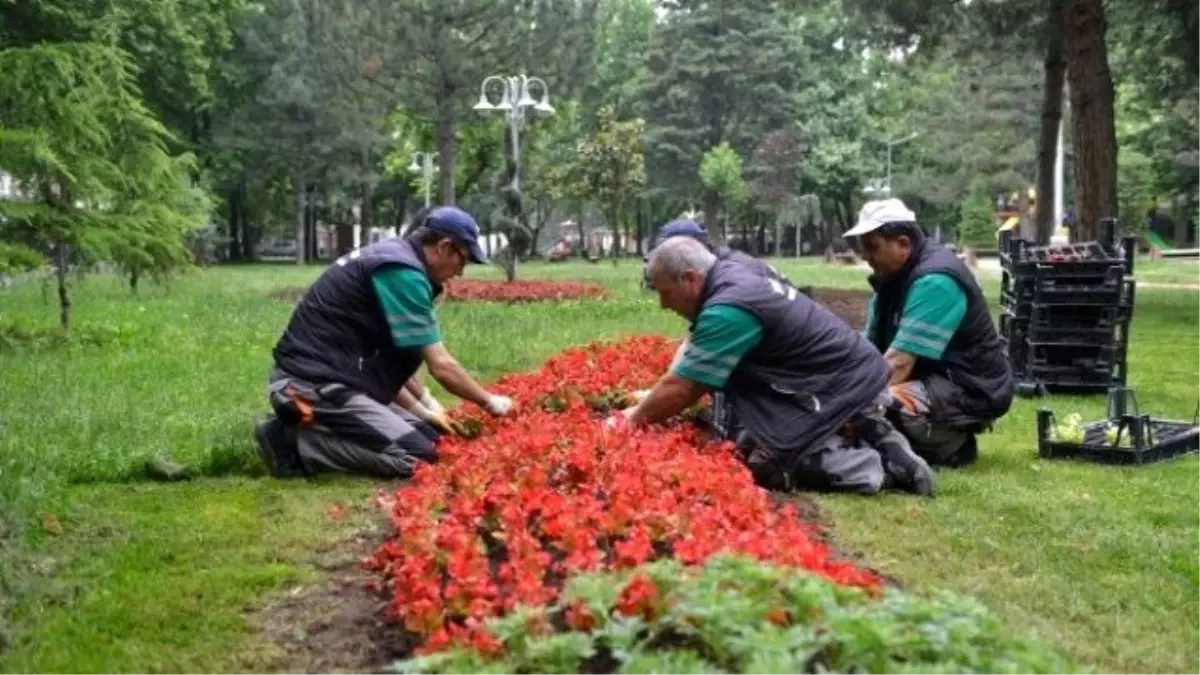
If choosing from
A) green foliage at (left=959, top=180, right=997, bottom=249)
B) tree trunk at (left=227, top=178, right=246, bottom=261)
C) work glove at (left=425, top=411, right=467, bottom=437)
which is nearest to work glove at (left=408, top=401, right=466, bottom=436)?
work glove at (left=425, top=411, right=467, bottom=437)

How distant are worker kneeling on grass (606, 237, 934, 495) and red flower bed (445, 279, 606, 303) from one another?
14392 mm

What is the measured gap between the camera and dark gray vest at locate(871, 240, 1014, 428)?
6.82 meters

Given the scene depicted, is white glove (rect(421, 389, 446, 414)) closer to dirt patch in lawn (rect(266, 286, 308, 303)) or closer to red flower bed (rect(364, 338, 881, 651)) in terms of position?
red flower bed (rect(364, 338, 881, 651))

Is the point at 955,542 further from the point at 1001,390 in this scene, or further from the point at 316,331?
the point at 316,331

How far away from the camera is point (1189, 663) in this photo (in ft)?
12.4

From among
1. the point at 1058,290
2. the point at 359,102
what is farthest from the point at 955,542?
the point at 359,102

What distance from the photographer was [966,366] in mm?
6898

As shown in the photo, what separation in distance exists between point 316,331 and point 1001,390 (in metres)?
3.29

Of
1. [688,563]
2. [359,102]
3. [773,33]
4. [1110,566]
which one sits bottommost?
[1110,566]

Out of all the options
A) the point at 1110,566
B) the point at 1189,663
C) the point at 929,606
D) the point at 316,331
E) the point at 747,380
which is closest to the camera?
the point at 929,606

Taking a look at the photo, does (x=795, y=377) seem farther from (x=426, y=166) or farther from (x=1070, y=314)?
(x=426, y=166)

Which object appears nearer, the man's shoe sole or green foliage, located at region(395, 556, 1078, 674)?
Result: green foliage, located at region(395, 556, 1078, 674)

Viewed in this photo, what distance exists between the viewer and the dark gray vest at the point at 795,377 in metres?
5.81

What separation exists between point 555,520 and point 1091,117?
16012mm
